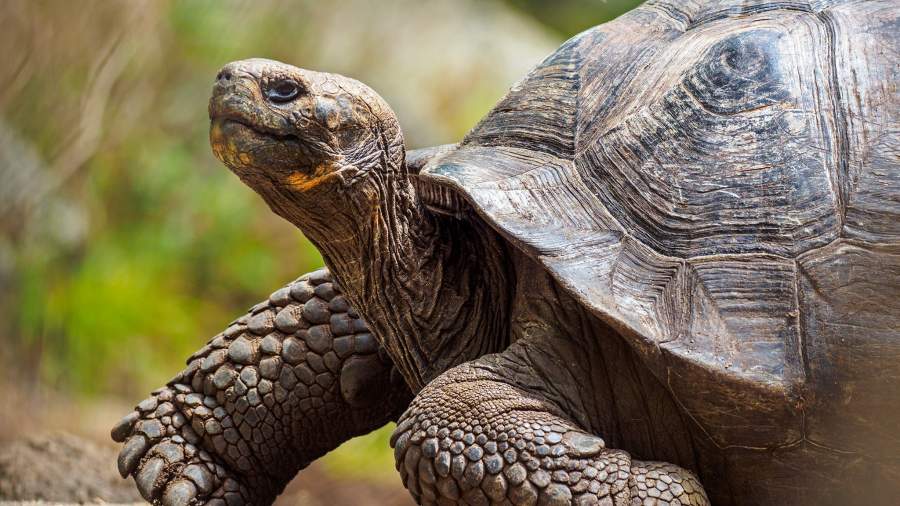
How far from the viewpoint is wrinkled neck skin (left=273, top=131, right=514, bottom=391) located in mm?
3365

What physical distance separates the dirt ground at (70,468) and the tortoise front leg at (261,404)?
32.6 inches

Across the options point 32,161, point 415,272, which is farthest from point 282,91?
point 32,161

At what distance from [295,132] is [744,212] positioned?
1365 millimetres

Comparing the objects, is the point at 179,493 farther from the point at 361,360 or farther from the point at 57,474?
the point at 57,474

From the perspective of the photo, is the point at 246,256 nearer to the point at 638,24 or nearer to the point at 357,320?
the point at 357,320

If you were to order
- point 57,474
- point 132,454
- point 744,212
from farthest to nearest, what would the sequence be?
point 57,474 → point 132,454 → point 744,212

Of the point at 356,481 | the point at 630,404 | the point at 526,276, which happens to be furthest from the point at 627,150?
the point at 356,481

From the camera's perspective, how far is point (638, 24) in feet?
11.8

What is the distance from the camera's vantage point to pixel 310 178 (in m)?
3.17

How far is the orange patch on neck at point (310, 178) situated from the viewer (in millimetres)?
3152

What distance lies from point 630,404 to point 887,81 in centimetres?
122

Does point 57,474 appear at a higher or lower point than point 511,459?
lower

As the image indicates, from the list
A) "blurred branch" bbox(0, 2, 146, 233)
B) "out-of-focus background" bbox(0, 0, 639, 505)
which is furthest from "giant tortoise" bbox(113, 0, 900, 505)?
"out-of-focus background" bbox(0, 0, 639, 505)

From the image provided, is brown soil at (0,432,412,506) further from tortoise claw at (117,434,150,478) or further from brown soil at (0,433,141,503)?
tortoise claw at (117,434,150,478)
